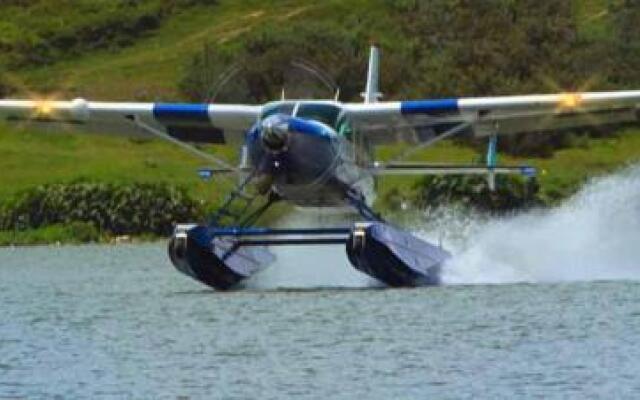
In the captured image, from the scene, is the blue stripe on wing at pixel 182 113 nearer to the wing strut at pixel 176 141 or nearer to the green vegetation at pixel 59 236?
the wing strut at pixel 176 141

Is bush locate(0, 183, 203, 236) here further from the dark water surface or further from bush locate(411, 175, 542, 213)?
the dark water surface

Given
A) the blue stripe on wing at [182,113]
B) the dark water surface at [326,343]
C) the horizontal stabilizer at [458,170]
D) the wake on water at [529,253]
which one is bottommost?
the wake on water at [529,253]

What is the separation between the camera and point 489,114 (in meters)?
32.3

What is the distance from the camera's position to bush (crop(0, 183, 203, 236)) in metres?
53.5

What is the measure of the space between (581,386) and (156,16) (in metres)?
73.2

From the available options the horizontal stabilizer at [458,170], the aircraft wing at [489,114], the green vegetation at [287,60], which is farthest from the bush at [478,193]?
the horizontal stabilizer at [458,170]

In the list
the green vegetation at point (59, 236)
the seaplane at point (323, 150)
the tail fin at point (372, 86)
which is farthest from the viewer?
the green vegetation at point (59, 236)

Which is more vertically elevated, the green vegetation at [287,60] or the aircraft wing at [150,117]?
the aircraft wing at [150,117]

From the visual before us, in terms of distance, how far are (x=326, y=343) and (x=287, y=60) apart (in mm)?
48139

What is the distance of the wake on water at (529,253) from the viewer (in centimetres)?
3231

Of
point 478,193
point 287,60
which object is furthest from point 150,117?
point 287,60

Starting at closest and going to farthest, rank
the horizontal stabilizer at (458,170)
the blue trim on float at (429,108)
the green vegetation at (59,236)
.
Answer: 1. the horizontal stabilizer at (458,170)
2. the blue trim on float at (429,108)
3. the green vegetation at (59,236)

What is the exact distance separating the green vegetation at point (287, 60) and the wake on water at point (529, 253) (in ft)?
24.9

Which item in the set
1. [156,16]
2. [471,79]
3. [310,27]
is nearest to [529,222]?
[471,79]
